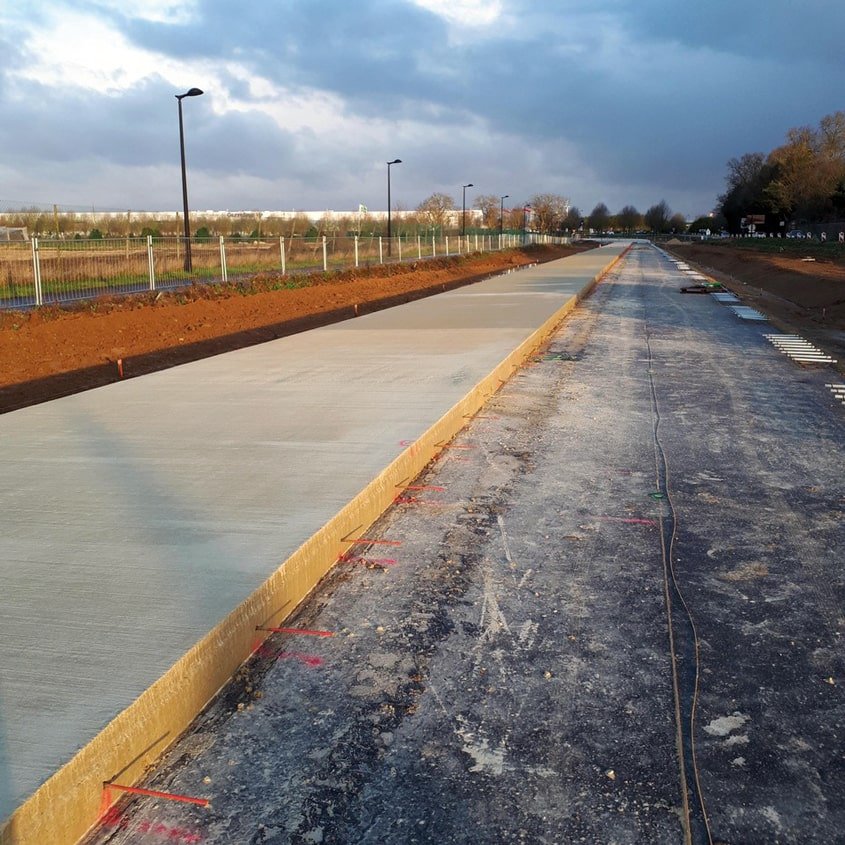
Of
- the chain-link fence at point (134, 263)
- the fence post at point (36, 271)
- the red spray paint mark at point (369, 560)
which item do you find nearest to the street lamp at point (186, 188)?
the chain-link fence at point (134, 263)

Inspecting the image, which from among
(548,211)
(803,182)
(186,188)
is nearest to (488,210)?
(548,211)

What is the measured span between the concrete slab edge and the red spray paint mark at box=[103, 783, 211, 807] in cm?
2

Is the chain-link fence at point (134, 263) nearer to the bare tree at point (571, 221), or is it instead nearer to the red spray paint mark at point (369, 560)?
the red spray paint mark at point (369, 560)

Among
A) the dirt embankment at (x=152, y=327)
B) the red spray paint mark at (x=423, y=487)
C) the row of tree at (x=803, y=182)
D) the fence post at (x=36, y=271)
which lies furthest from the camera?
the row of tree at (x=803, y=182)

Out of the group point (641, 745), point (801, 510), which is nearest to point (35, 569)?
point (641, 745)

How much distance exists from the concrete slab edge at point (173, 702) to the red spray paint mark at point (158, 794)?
0.08ft

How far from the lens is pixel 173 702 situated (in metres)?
3.29

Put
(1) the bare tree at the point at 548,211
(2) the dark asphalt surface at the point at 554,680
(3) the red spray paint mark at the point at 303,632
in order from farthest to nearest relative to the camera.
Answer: (1) the bare tree at the point at 548,211, (3) the red spray paint mark at the point at 303,632, (2) the dark asphalt surface at the point at 554,680

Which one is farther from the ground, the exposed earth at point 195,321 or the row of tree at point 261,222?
the row of tree at point 261,222

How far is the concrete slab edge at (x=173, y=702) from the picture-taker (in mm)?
2648

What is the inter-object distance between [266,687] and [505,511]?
8.78ft

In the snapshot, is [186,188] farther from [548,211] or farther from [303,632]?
[548,211]

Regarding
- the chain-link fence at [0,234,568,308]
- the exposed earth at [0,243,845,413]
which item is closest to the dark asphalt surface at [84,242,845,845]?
the exposed earth at [0,243,845,413]

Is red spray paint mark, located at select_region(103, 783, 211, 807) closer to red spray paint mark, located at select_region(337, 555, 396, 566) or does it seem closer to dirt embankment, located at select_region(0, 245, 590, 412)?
red spray paint mark, located at select_region(337, 555, 396, 566)
